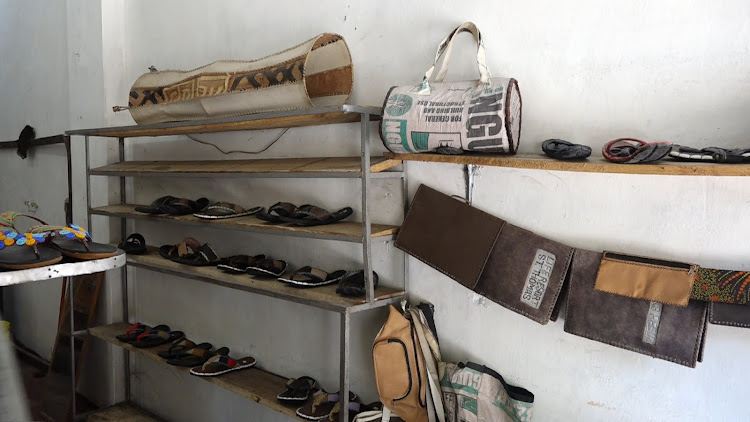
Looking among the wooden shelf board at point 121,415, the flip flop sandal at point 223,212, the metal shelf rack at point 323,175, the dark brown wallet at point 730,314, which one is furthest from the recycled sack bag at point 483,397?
the wooden shelf board at point 121,415

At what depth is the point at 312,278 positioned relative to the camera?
2.39m

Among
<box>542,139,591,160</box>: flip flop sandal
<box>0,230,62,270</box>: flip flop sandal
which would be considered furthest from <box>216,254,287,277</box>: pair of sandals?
<box>542,139,591,160</box>: flip flop sandal

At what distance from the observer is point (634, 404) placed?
1.76 metres

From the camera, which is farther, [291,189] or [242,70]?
[291,189]

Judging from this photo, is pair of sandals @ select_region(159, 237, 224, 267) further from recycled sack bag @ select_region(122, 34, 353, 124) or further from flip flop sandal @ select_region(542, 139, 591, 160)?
flip flop sandal @ select_region(542, 139, 591, 160)

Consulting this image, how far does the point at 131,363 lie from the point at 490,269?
2.78m

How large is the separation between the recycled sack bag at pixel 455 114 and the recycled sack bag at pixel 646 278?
1.48 ft

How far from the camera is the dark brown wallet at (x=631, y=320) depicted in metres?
1.57

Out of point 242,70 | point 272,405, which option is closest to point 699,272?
point 272,405

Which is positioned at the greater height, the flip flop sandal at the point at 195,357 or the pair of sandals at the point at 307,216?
the pair of sandals at the point at 307,216

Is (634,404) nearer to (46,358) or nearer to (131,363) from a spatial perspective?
(131,363)

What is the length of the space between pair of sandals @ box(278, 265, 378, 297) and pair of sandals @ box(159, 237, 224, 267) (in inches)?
21.0

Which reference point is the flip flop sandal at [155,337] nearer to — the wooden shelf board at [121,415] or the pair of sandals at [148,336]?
the pair of sandals at [148,336]

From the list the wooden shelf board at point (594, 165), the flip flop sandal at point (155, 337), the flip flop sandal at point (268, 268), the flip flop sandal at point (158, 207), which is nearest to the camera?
the wooden shelf board at point (594, 165)
